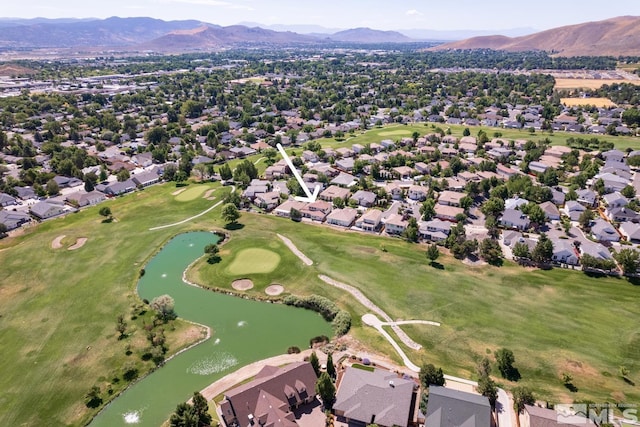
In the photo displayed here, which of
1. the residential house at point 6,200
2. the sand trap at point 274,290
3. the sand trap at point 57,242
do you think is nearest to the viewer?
the sand trap at point 274,290

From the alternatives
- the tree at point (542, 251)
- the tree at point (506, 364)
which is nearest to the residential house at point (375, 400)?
the tree at point (506, 364)

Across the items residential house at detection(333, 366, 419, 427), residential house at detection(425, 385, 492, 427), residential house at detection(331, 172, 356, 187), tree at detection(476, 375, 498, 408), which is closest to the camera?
residential house at detection(425, 385, 492, 427)

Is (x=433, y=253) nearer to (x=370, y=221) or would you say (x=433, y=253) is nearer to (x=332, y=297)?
(x=370, y=221)

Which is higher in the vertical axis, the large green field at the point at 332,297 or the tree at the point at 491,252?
the tree at the point at 491,252

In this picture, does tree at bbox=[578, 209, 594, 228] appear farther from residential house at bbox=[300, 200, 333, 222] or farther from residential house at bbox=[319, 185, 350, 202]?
residential house at bbox=[300, 200, 333, 222]

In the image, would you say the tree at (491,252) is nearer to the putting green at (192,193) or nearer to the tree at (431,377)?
the tree at (431,377)

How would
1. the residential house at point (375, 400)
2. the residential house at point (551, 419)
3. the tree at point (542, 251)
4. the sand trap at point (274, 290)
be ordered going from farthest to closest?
the tree at point (542, 251)
the sand trap at point (274, 290)
the residential house at point (375, 400)
the residential house at point (551, 419)

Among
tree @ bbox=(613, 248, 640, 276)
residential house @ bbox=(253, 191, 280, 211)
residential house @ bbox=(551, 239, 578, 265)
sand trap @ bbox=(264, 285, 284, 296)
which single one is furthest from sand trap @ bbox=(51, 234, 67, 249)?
tree @ bbox=(613, 248, 640, 276)
